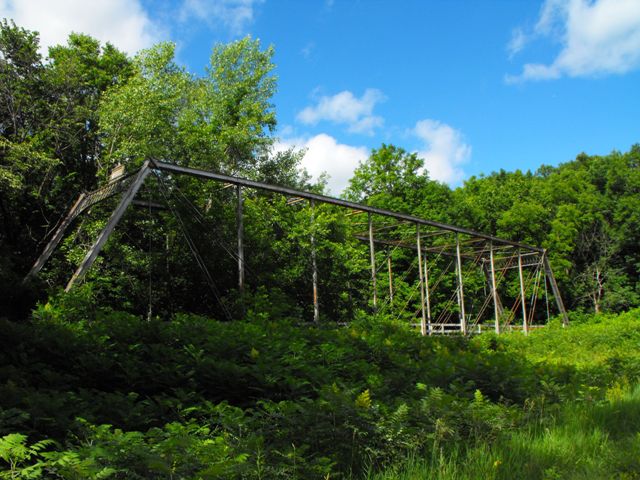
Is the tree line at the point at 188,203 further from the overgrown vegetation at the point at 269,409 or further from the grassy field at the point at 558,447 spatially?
the grassy field at the point at 558,447

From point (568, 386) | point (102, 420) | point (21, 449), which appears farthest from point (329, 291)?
point (21, 449)

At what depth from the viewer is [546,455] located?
4.34 metres

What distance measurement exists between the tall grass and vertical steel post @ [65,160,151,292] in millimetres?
10094

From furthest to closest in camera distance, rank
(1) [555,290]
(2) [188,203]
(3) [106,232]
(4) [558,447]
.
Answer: (1) [555,290]
(2) [188,203]
(3) [106,232]
(4) [558,447]

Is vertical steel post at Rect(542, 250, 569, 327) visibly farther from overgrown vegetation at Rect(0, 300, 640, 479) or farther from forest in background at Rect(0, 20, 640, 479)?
overgrown vegetation at Rect(0, 300, 640, 479)

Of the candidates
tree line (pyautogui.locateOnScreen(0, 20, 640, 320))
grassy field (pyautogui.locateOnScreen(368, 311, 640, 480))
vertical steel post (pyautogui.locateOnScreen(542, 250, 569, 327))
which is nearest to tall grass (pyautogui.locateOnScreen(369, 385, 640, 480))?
grassy field (pyautogui.locateOnScreen(368, 311, 640, 480))

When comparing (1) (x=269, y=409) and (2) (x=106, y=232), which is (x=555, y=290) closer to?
(2) (x=106, y=232)

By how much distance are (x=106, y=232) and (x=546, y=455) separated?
11183 mm

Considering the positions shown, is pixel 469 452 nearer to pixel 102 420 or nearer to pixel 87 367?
pixel 102 420

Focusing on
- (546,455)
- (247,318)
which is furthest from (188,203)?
(546,455)

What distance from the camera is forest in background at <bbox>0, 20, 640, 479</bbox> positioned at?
13.9 ft

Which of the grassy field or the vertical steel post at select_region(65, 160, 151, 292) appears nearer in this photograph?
the grassy field

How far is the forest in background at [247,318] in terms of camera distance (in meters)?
4.25

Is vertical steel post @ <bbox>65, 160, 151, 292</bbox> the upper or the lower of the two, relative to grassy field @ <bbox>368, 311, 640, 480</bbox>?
upper
